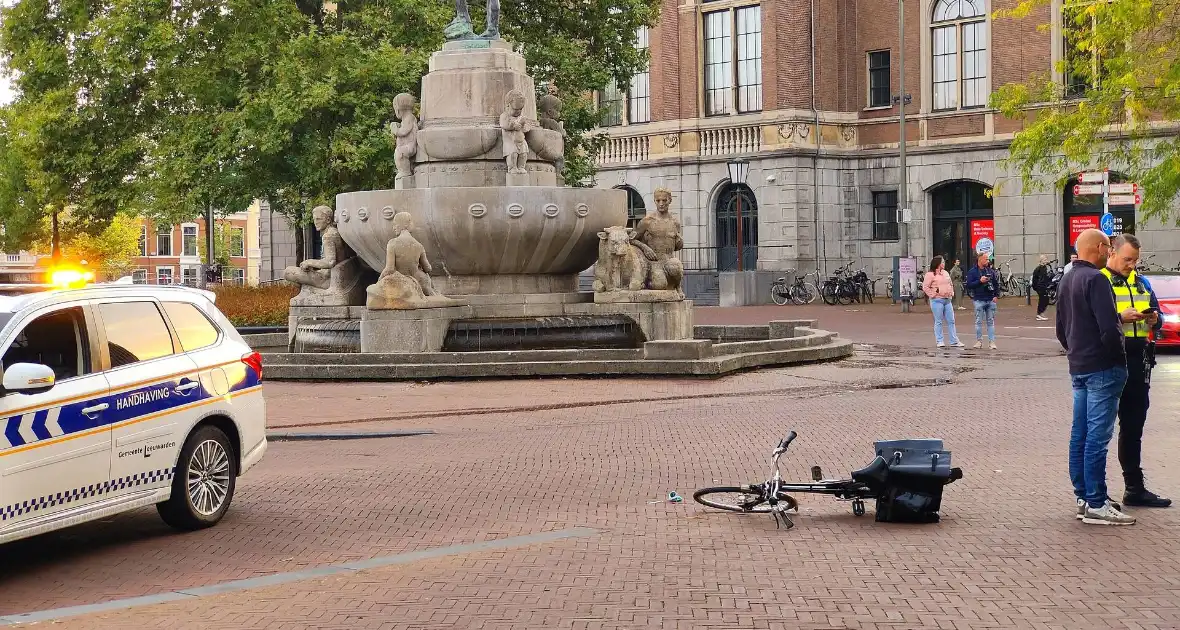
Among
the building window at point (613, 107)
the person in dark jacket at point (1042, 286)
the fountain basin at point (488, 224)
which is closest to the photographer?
the fountain basin at point (488, 224)

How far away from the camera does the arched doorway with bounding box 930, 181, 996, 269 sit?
161 ft

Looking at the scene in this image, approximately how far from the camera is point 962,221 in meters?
49.7

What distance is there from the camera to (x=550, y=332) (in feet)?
68.2

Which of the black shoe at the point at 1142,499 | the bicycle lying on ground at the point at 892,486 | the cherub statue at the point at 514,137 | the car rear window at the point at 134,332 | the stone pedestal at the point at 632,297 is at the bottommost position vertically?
the black shoe at the point at 1142,499

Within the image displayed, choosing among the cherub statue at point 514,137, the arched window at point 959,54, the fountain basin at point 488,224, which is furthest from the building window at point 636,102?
the fountain basin at point 488,224

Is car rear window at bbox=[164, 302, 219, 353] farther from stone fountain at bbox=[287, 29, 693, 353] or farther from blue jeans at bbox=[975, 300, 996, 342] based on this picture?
blue jeans at bbox=[975, 300, 996, 342]

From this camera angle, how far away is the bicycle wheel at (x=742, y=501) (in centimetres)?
917

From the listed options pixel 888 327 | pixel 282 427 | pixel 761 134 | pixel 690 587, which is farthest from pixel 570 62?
pixel 690 587

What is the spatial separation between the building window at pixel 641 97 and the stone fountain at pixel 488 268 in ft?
101

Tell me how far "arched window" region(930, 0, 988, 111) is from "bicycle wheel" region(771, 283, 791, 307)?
7.81 m

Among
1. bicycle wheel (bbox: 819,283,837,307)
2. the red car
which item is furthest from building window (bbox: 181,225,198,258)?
the red car

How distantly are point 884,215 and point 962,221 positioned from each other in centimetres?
263

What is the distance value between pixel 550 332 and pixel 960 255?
102 feet

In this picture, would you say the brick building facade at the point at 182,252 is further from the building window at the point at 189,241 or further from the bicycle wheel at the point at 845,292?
the bicycle wheel at the point at 845,292
